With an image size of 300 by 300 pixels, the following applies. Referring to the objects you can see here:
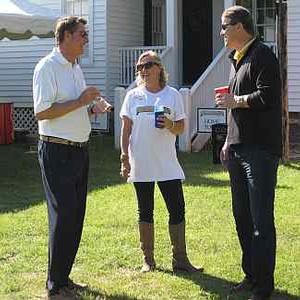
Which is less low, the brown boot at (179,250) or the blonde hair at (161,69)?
the blonde hair at (161,69)

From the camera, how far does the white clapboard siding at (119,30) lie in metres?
17.2

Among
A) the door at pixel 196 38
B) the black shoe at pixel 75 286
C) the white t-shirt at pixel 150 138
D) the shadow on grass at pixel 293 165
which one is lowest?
the black shoe at pixel 75 286

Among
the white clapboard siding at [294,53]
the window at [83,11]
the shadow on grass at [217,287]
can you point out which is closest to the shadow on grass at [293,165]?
the white clapboard siding at [294,53]

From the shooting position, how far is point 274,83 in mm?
4629

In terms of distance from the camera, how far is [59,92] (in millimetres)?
4898

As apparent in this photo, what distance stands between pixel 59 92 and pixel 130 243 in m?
2.22

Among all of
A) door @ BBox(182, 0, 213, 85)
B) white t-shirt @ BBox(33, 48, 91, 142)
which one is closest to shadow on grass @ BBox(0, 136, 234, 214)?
door @ BBox(182, 0, 213, 85)

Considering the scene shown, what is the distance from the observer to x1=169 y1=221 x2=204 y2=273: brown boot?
5719mm

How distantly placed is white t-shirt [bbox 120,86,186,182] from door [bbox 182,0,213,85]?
12.2 metres

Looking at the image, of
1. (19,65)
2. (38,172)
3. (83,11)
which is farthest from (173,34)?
(38,172)

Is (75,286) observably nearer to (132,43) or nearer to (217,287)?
(217,287)

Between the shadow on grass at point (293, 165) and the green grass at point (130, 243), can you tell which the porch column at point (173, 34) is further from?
the green grass at point (130, 243)

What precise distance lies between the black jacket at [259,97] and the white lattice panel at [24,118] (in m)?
13.9

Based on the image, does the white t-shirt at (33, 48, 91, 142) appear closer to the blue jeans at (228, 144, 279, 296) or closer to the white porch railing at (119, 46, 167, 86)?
the blue jeans at (228, 144, 279, 296)
